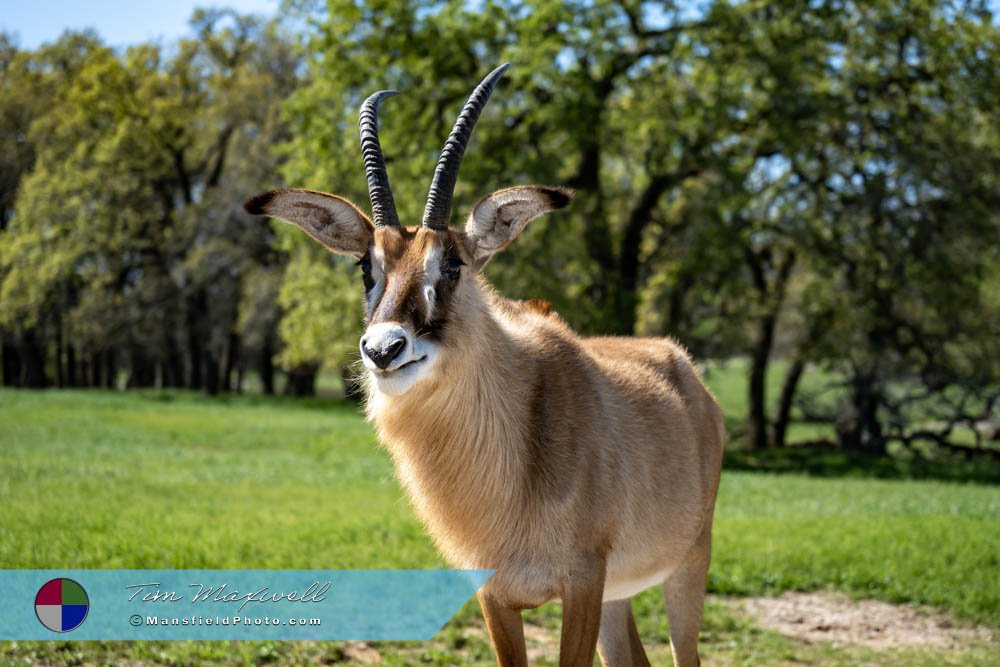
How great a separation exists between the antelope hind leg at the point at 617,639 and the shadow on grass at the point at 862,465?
50.6 ft

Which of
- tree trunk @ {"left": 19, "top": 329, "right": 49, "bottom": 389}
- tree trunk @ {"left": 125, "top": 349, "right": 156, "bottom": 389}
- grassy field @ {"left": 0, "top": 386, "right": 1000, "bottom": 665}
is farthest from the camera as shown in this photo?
tree trunk @ {"left": 125, "top": 349, "right": 156, "bottom": 389}

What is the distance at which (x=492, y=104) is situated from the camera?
21.3m

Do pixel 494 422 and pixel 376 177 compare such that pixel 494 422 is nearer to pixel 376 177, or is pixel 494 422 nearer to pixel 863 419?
pixel 376 177

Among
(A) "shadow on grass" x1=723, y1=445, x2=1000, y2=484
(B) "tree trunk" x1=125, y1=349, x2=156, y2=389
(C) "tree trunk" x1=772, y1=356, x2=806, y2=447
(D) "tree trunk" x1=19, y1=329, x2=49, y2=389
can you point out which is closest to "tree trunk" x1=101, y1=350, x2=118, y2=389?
(B) "tree trunk" x1=125, y1=349, x2=156, y2=389

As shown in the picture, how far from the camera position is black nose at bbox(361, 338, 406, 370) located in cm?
357

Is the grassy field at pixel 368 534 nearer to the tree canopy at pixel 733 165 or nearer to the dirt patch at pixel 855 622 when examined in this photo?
the dirt patch at pixel 855 622

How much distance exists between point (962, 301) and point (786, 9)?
24.3 ft

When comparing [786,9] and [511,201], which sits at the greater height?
[786,9]

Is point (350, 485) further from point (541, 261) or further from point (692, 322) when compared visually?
point (692, 322)

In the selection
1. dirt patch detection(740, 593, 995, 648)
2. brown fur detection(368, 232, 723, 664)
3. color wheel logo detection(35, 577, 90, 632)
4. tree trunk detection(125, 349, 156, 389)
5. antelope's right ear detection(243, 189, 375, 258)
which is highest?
antelope's right ear detection(243, 189, 375, 258)

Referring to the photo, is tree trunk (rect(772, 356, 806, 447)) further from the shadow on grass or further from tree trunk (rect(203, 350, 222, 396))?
tree trunk (rect(203, 350, 222, 396))

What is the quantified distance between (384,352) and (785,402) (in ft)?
84.5

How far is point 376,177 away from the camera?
440 centimetres

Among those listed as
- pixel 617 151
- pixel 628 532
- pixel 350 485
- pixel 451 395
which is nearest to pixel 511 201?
pixel 451 395
